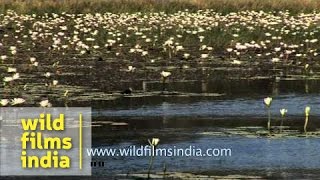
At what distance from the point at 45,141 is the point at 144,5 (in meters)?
27.0

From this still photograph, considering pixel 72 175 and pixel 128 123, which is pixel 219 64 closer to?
pixel 128 123

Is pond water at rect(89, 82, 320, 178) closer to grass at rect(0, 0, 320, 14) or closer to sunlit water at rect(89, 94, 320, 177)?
sunlit water at rect(89, 94, 320, 177)

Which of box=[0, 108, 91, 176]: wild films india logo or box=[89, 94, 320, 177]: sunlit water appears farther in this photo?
box=[89, 94, 320, 177]: sunlit water

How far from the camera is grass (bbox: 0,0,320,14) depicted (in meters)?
37.2

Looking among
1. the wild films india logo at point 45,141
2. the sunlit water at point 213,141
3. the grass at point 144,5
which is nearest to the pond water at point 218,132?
the sunlit water at point 213,141

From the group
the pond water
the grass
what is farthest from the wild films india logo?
the grass

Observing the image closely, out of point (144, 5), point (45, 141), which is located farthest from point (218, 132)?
point (144, 5)

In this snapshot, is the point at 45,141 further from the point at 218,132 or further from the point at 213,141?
the point at 218,132

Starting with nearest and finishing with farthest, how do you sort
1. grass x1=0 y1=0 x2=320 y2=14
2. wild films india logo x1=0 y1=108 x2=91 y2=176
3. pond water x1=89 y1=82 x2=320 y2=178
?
wild films india logo x1=0 y1=108 x2=91 y2=176 → pond water x1=89 y1=82 x2=320 y2=178 → grass x1=0 y1=0 x2=320 y2=14

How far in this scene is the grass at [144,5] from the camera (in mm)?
37219

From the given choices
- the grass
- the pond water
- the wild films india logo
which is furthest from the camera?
the grass

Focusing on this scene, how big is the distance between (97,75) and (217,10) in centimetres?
1892

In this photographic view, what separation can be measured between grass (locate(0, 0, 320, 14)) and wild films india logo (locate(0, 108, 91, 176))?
22.2 meters

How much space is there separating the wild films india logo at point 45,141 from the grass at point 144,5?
72.7ft
